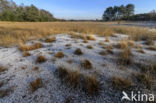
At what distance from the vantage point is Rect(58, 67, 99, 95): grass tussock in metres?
1.73

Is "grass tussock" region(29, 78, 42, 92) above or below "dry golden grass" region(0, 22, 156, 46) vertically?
below

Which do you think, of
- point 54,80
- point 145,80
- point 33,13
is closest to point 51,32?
point 54,80

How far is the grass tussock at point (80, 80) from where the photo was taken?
68.2 inches

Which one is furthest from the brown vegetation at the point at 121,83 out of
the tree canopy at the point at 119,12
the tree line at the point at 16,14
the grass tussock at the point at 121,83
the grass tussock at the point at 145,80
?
the tree canopy at the point at 119,12

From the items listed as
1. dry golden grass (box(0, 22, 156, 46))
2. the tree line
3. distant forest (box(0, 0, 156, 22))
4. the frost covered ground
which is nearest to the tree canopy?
distant forest (box(0, 0, 156, 22))

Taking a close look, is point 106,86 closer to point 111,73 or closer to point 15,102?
point 111,73

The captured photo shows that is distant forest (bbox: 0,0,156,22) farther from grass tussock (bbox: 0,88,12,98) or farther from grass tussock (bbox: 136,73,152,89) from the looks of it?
grass tussock (bbox: 136,73,152,89)

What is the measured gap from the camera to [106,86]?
178 cm

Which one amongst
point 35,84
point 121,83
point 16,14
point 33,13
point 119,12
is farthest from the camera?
point 119,12

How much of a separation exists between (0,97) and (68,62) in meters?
1.78

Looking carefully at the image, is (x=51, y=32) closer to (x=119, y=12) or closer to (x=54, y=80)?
(x=54, y=80)

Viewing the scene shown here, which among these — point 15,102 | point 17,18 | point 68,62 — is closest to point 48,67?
point 68,62

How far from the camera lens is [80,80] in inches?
77.3

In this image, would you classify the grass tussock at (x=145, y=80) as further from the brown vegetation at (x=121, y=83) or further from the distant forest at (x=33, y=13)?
the distant forest at (x=33, y=13)
